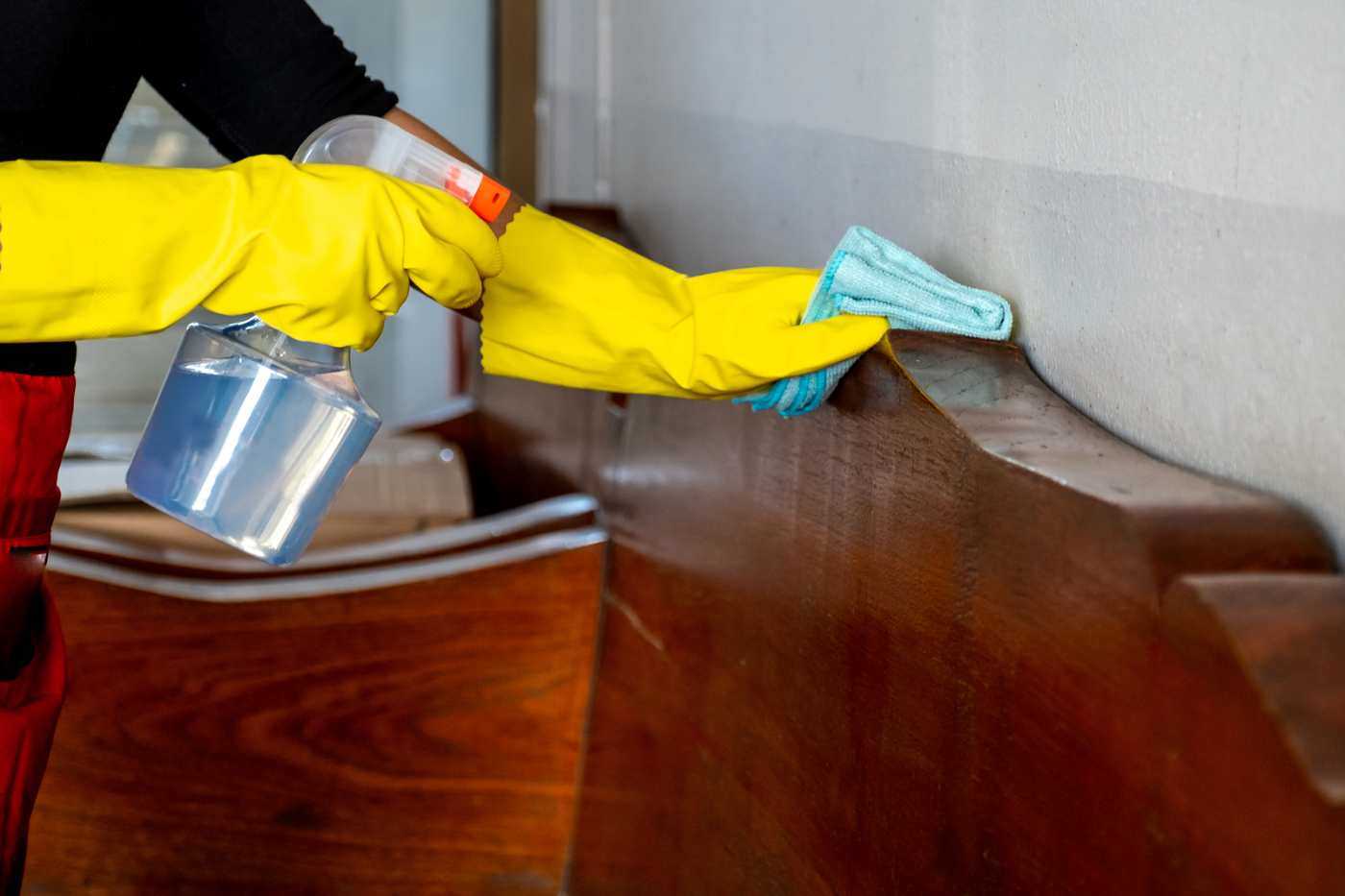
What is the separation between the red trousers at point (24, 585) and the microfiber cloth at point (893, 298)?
45 centimetres

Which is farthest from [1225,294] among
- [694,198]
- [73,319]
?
[694,198]

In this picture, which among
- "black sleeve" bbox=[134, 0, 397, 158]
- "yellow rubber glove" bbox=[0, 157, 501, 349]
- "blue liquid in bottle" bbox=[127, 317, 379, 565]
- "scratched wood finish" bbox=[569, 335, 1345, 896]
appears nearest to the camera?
"scratched wood finish" bbox=[569, 335, 1345, 896]

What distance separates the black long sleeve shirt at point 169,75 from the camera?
31.4 inches

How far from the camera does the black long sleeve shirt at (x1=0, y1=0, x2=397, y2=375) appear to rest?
0.80m

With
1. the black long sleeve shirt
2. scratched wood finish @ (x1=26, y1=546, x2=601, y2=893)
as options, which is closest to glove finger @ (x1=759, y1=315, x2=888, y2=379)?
the black long sleeve shirt

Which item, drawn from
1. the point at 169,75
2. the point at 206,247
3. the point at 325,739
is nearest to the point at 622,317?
the point at 206,247

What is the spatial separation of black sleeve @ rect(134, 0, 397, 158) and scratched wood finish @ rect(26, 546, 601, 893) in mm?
540

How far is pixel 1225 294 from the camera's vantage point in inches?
22.7

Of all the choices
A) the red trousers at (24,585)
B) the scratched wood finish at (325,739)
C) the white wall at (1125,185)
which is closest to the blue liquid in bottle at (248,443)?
the red trousers at (24,585)

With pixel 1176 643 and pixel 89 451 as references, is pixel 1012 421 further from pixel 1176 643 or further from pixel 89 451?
pixel 89 451

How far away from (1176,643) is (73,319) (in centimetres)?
52

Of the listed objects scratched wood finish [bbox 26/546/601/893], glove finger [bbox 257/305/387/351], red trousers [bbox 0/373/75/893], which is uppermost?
glove finger [bbox 257/305/387/351]

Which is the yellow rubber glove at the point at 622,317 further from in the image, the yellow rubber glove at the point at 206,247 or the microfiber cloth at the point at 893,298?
the yellow rubber glove at the point at 206,247

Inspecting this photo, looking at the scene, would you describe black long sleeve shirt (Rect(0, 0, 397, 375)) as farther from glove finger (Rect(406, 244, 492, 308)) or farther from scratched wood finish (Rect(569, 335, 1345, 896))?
scratched wood finish (Rect(569, 335, 1345, 896))
